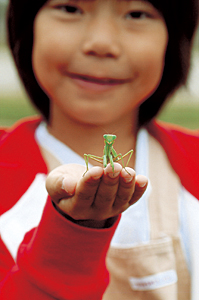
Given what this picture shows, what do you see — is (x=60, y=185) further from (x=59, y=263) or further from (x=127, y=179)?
(x=59, y=263)

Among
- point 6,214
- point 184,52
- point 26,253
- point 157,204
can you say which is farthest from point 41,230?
point 184,52

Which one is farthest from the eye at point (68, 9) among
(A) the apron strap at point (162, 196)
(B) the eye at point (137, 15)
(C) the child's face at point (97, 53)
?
(A) the apron strap at point (162, 196)

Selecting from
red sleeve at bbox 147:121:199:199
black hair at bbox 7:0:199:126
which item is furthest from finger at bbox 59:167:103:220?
black hair at bbox 7:0:199:126

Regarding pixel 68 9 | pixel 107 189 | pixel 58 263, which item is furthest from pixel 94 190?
pixel 68 9

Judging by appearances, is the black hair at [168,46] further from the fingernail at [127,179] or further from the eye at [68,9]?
the fingernail at [127,179]

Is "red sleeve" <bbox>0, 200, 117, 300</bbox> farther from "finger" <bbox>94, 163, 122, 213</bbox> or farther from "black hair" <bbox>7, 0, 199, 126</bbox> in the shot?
"black hair" <bbox>7, 0, 199, 126</bbox>
